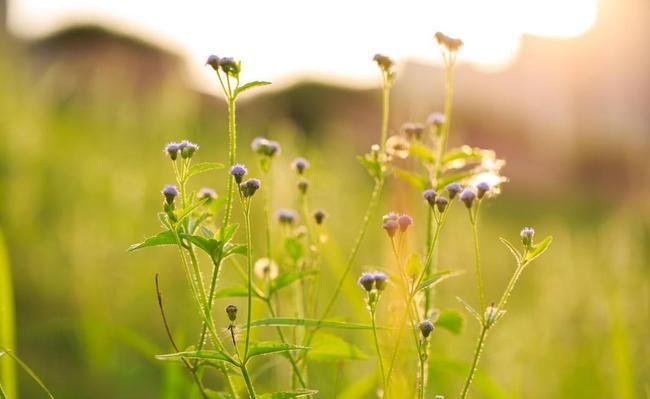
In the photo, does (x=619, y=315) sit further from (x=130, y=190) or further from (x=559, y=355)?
(x=130, y=190)

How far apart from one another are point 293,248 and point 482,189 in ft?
1.27

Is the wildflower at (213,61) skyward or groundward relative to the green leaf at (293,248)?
skyward

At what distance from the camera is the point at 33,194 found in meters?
3.71

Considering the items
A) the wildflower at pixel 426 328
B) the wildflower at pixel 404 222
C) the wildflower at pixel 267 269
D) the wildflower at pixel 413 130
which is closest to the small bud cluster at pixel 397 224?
the wildflower at pixel 404 222

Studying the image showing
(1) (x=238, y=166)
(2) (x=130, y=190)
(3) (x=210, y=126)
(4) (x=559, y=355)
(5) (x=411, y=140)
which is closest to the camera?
(1) (x=238, y=166)

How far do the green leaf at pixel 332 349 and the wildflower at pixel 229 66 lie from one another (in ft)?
1.26

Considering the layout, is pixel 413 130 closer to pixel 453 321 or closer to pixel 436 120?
pixel 436 120

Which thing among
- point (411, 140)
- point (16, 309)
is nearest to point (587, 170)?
point (16, 309)

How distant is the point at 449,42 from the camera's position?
4.15 feet

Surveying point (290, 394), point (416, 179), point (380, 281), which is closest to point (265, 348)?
point (290, 394)

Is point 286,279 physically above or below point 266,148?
below

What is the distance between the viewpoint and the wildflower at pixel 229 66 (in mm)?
1017

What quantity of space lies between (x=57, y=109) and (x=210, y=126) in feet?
5.50

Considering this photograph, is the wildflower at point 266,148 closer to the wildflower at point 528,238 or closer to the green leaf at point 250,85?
the green leaf at point 250,85
